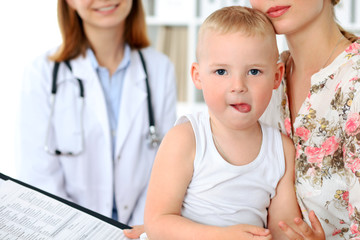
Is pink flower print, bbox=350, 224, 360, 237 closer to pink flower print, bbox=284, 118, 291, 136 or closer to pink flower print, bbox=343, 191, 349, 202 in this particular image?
pink flower print, bbox=343, 191, 349, 202

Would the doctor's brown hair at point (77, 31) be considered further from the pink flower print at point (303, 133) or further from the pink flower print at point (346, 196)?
the pink flower print at point (346, 196)

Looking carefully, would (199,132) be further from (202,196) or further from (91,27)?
(91,27)

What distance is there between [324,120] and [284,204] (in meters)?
0.23

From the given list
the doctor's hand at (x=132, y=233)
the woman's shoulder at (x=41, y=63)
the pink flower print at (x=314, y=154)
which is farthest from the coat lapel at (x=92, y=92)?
the pink flower print at (x=314, y=154)

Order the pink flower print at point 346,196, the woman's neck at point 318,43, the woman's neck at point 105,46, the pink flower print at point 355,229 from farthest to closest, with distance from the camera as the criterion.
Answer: the woman's neck at point 105,46
the woman's neck at point 318,43
the pink flower print at point 346,196
the pink flower print at point 355,229

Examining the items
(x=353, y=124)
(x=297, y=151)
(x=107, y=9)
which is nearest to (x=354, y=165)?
(x=353, y=124)

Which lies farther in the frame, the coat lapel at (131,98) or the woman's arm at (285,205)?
the coat lapel at (131,98)

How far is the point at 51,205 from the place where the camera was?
120cm

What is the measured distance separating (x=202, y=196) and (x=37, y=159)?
107cm

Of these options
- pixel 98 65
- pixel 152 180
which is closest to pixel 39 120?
pixel 98 65

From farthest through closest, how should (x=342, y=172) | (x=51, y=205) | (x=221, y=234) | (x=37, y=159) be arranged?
(x=37, y=159) < (x=51, y=205) < (x=342, y=172) < (x=221, y=234)

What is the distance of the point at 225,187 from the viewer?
1.09m

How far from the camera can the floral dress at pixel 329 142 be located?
1052mm

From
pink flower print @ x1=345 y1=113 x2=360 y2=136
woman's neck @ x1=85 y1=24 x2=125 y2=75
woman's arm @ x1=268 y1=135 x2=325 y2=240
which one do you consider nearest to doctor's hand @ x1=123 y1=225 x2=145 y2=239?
woman's arm @ x1=268 y1=135 x2=325 y2=240
